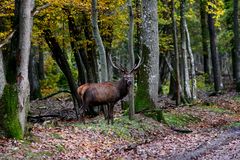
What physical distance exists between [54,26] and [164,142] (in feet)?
26.3

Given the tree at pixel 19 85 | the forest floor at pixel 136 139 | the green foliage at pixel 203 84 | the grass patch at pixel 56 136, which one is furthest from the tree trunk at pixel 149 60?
the green foliage at pixel 203 84

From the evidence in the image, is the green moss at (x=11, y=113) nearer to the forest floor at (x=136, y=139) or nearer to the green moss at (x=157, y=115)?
the forest floor at (x=136, y=139)

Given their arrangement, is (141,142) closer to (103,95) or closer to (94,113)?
(103,95)

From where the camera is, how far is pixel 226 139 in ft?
45.5

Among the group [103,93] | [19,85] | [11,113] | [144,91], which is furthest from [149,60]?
[11,113]

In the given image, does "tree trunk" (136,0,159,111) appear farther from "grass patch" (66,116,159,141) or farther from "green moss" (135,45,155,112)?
"grass patch" (66,116,159,141)

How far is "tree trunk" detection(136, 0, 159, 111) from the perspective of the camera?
58.4 feet

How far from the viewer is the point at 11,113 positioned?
1245 cm

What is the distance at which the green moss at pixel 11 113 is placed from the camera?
12.3 meters

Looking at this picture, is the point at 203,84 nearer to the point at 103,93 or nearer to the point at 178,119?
the point at 178,119

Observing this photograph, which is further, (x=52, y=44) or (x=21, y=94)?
(x=52, y=44)

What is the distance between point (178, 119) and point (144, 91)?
2014 millimetres

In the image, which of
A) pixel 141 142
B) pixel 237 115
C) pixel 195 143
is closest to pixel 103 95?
pixel 141 142

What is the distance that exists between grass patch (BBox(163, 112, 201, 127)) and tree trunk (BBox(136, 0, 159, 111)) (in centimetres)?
97
